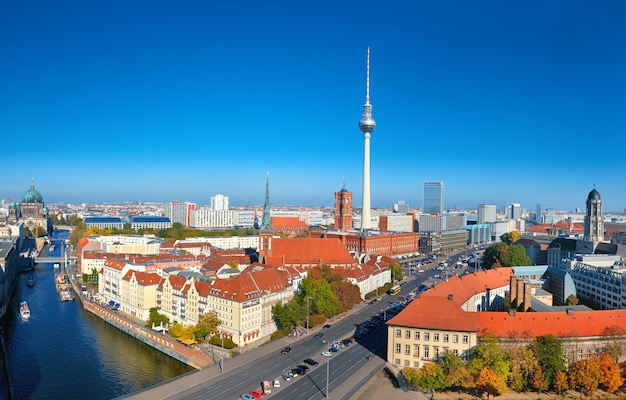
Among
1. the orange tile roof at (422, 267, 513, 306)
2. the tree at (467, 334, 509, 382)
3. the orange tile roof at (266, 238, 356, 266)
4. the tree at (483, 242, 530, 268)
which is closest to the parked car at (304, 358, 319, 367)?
the orange tile roof at (422, 267, 513, 306)

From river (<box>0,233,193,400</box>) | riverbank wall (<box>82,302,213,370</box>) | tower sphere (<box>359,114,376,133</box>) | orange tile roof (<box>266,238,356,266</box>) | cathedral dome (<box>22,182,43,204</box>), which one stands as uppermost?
tower sphere (<box>359,114,376,133</box>)

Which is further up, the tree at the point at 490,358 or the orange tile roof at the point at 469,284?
the orange tile roof at the point at 469,284

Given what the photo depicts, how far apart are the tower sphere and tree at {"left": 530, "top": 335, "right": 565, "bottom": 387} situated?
286 feet

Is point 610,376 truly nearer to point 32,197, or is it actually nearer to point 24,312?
point 24,312

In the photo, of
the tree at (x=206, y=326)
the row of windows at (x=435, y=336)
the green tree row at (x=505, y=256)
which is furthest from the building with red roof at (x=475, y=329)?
the green tree row at (x=505, y=256)

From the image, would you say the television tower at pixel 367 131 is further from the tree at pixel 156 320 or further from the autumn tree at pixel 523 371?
the autumn tree at pixel 523 371

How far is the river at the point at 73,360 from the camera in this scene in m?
38.1

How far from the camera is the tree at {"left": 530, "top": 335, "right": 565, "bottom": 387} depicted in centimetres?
3462

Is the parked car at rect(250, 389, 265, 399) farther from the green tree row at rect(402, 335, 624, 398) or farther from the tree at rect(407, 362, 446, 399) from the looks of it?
the tree at rect(407, 362, 446, 399)

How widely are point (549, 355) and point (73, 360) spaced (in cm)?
3878

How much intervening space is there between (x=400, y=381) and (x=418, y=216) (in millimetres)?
154764

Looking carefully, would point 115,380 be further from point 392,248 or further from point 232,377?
point 392,248

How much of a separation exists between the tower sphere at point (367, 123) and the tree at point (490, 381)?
89.3 metres

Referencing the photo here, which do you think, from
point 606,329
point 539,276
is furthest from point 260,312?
point 539,276
